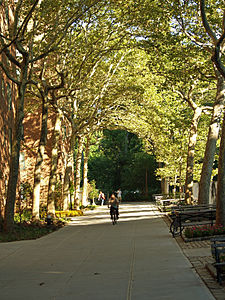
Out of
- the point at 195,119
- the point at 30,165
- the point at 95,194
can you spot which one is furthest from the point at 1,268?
the point at 95,194

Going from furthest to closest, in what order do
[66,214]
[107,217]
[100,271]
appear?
[107,217] < [66,214] < [100,271]

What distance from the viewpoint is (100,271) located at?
1021 cm

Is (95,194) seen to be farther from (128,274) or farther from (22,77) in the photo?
(128,274)

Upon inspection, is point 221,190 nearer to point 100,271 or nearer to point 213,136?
point 100,271

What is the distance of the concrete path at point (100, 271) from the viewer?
25.9 feet

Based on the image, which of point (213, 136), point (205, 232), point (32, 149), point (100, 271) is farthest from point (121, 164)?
point (100, 271)

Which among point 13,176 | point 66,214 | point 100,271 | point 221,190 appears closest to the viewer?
point 100,271

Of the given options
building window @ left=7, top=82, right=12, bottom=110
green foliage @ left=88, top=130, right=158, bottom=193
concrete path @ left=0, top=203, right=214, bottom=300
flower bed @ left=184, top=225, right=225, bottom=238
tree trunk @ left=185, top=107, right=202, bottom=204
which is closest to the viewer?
concrete path @ left=0, top=203, right=214, bottom=300

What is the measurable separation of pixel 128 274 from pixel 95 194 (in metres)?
48.7

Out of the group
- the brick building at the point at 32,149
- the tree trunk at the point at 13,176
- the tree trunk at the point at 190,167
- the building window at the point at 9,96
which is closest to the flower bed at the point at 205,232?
the tree trunk at the point at 13,176

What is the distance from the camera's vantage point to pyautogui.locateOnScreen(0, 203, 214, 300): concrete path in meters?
7.90

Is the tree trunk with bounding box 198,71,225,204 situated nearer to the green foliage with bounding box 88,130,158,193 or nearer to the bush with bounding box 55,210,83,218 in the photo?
the bush with bounding box 55,210,83,218

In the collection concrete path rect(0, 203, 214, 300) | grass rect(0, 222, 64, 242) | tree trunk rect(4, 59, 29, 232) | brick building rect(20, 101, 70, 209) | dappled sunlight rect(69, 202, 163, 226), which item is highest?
brick building rect(20, 101, 70, 209)

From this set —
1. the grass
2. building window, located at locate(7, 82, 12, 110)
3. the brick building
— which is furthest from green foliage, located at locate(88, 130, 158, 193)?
the grass
